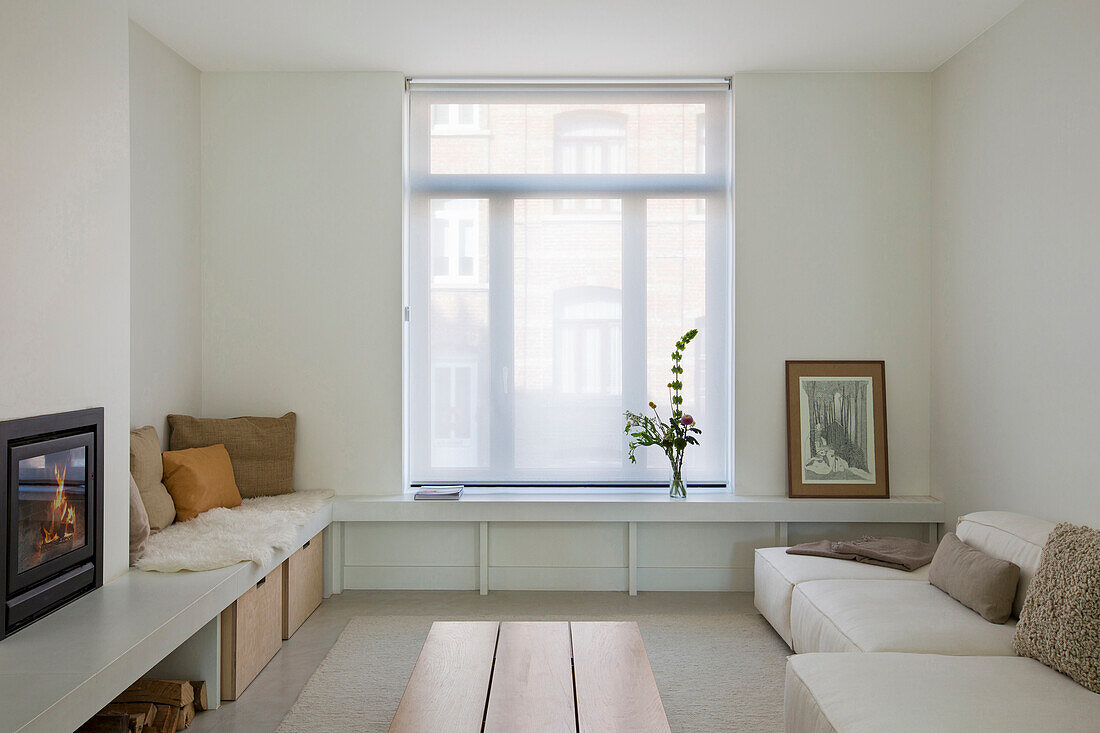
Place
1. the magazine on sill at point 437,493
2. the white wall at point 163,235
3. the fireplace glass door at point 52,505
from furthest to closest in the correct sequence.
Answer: the magazine on sill at point 437,493 < the white wall at point 163,235 < the fireplace glass door at point 52,505

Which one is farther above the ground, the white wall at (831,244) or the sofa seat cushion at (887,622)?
the white wall at (831,244)

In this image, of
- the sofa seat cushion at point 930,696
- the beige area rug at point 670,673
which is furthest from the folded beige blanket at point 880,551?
the sofa seat cushion at point 930,696

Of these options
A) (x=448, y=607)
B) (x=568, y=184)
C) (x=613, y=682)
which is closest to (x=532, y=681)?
(x=613, y=682)

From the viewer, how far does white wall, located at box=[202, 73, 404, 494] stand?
417cm

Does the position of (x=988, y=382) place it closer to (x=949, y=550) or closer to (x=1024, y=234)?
(x=1024, y=234)

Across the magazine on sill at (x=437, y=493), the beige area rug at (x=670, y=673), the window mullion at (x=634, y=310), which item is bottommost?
the beige area rug at (x=670, y=673)

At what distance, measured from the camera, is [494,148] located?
4.32 meters

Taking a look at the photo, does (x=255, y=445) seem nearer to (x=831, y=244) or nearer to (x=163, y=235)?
(x=163, y=235)

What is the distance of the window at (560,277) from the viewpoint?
4309mm

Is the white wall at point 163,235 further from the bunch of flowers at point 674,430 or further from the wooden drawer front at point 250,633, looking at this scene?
the bunch of flowers at point 674,430

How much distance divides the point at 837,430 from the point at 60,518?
361 cm

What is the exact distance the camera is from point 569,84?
4285 mm

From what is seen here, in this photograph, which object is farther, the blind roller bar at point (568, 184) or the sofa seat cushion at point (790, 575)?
the blind roller bar at point (568, 184)

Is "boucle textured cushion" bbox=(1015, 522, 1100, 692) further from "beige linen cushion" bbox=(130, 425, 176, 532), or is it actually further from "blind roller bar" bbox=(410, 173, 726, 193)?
"beige linen cushion" bbox=(130, 425, 176, 532)
